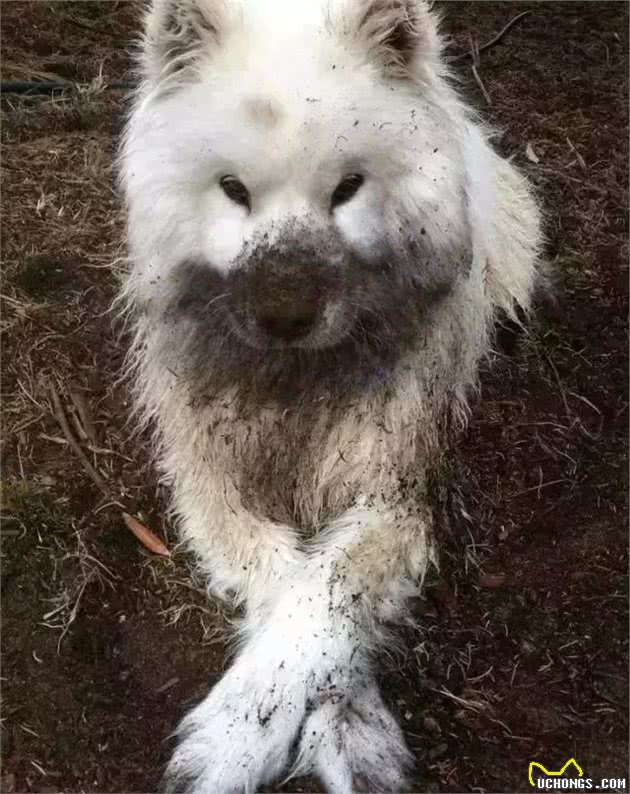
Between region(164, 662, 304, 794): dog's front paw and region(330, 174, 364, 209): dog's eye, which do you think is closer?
region(330, 174, 364, 209): dog's eye

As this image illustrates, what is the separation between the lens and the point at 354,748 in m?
2.58

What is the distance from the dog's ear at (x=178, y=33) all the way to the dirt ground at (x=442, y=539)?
132cm

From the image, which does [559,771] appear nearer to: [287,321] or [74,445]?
[287,321]

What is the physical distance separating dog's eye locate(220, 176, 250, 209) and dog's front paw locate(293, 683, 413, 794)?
1.54 m

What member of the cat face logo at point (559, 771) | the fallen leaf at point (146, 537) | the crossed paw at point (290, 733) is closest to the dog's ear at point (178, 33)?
the fallen leaf at point (146, 537)

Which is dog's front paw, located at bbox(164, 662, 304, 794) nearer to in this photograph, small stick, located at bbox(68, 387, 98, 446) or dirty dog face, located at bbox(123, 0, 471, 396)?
dirty dog face, located at bbox(123, 0, 471, 396)

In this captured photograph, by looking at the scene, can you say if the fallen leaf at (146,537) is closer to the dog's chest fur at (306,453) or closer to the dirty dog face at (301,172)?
Answer: the dog's chest fur at (306,453)

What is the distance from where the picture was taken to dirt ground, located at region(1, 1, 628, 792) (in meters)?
2.67

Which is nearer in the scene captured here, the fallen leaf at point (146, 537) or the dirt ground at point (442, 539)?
the dirt ground at point (442, 539)

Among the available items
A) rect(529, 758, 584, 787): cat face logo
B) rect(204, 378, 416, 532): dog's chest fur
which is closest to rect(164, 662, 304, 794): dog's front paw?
rect(204, 378, 416, 532): dog's chest fur

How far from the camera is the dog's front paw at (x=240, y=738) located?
257 cm

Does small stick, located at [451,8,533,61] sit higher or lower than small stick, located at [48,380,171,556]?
higher

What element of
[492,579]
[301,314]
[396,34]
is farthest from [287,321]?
[492,579]

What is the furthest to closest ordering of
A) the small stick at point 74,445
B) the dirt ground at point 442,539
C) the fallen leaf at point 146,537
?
the small stick at point 74,445 < the fallen leaf at point 146,537 < the dirt ground at point 442,539
